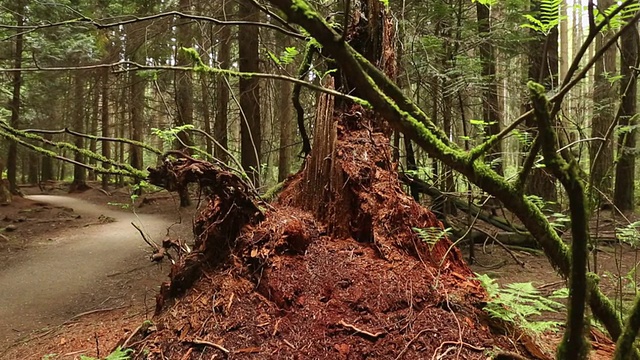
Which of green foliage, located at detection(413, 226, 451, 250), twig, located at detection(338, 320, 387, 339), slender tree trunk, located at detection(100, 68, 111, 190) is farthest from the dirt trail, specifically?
green foliage, located at detection(413, 226, 451, 250)

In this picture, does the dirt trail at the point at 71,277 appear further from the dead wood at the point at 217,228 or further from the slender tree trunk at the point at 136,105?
the slender tree trunk at the point at 136,105

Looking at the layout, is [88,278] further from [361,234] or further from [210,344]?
[361,234]

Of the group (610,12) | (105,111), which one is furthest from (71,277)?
(105,111)

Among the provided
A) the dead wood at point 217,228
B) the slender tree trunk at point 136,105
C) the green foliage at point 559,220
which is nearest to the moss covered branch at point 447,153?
the green foliage at point 559,220

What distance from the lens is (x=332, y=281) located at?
3.33 m

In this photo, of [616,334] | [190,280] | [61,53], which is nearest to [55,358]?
[190,280]

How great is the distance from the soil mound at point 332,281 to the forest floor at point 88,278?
0.84 meters

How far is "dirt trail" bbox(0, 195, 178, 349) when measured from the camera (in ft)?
21.6

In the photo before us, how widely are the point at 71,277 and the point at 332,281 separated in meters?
7.34

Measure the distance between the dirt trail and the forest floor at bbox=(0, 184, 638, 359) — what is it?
0.02 meters

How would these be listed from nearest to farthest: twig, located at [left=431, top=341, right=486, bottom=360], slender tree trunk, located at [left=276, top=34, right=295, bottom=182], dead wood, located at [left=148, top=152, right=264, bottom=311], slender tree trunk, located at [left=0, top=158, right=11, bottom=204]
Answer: twig, located at [left=431, top=341, right=486, bottom=360]
dead wood, located at [left=148, top=152, right=264, bottom=311]
slender tree trunk, located at [left=276, top=34, right=295, bottom=182]
slender tree trunk, located at [left=0, top=158, right=11, bottom=204]

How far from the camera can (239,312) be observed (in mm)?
3248

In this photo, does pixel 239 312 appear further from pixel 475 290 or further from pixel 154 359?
pixel 475 290

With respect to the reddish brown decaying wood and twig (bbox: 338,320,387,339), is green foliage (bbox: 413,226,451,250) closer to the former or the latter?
the reddish brown decaying wood
